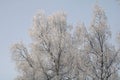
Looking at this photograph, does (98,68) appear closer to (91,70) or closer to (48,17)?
(91,70)

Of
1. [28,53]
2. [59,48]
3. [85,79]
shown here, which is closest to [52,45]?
[59,48]

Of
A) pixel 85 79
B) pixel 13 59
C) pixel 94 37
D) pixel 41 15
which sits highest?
pixel 41 15

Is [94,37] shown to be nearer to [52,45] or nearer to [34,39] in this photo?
[52,45]

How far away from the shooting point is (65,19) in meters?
28.9

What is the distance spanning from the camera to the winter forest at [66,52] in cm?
2661

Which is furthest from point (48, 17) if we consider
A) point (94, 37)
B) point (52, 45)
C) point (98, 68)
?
point (98, 68)

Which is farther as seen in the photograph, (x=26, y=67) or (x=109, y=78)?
(x=26, y=67)

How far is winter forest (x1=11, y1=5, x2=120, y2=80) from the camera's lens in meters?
26.6

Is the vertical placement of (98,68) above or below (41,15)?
below

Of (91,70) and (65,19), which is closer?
(91,70)

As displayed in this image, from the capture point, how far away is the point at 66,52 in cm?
2817

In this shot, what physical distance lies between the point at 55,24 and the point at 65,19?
1.05m

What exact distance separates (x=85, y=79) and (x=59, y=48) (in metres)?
3.59

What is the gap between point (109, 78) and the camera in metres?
26.5
